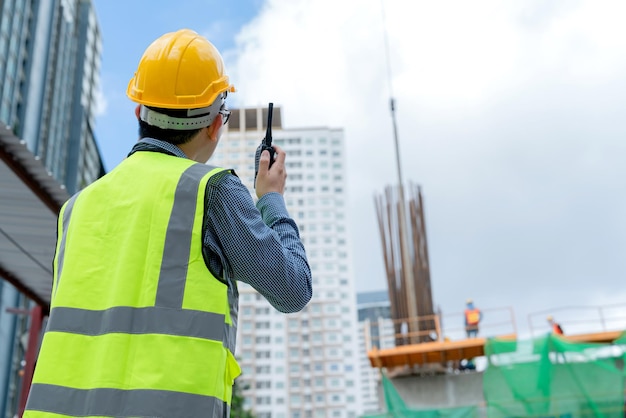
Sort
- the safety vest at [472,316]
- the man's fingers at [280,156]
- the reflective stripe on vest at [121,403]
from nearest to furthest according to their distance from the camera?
the reflective stripe on vest at [121,403] < the man's fingers at [280,156] < the safety vest at [472,316]

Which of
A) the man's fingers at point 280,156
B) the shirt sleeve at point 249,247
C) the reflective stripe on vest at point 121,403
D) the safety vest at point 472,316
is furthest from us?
the safety vest at point 472,316

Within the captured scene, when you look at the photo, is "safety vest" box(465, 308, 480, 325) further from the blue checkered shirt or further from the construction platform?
the blue checkered shirt

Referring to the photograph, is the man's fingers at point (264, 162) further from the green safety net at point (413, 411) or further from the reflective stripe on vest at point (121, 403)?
the green safety net at point (413, 411)

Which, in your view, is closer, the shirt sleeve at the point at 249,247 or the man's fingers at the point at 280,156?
the shirt sleeve at the point at 249,247

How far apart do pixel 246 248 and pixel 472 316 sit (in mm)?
17115

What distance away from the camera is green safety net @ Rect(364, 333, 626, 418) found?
38.9ft

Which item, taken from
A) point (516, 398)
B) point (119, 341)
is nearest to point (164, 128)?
point (119, 341)

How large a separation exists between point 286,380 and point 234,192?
98.3m

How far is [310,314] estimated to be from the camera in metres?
103

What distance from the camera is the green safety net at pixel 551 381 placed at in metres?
11.9

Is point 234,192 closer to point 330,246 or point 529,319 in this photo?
point 529,319

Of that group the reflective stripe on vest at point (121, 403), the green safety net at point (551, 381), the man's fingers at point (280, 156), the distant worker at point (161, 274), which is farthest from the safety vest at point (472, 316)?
the reflective stripe on vest at point (121, 403)

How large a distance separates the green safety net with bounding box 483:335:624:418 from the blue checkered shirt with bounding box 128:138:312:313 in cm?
1153

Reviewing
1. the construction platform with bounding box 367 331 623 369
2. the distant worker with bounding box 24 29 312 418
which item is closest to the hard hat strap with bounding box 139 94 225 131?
the distant worker with bounding box 24 29 312 418
